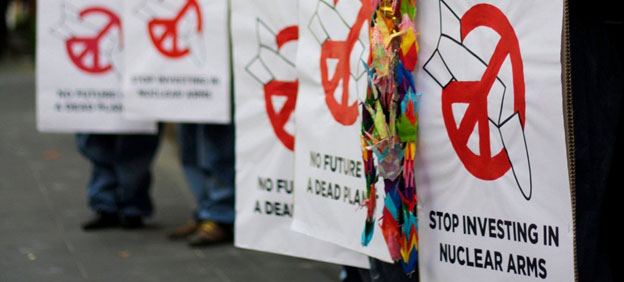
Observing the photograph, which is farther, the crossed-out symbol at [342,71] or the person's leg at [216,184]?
the person's leg at [216,184]

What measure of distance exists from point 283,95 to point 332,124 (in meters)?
0.51

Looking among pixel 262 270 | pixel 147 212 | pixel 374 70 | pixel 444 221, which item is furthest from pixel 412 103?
pixel 147 212

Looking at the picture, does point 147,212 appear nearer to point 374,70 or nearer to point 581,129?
point 374,70

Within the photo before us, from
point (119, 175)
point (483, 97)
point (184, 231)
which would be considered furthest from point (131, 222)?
point (483, 97)

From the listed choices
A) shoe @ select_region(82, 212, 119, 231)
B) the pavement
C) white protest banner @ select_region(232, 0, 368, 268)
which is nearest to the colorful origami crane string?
white protest banner @ select_region(232, 0, 368, 268)

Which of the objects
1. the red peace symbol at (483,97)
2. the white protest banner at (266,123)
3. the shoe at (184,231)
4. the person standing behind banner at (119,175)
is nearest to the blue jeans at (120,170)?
the person standing behind banner at (119,175)

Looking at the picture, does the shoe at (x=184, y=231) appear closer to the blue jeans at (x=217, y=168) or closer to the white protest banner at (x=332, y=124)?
the blue jeans at (x=217, y=168)

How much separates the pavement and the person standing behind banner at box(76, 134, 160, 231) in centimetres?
11

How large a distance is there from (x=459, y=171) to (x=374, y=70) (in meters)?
0.45

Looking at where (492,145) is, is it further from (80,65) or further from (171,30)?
(80,65)

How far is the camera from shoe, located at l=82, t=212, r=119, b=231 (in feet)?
19.9

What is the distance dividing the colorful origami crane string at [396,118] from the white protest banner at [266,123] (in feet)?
2.66

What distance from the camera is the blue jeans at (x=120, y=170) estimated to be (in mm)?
6016

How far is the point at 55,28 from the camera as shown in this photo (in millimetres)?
5852
